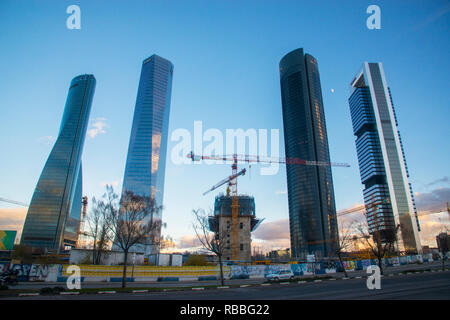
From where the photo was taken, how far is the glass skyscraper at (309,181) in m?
165

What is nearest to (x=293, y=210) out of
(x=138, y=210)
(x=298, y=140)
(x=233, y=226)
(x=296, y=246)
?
(x=296, y=246)

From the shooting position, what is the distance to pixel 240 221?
102 metres

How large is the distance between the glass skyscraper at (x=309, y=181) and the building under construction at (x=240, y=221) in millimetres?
73294

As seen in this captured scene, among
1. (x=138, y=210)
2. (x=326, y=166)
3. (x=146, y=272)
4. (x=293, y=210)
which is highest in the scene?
(x=326, y=166)

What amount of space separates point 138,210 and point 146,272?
1204 cm

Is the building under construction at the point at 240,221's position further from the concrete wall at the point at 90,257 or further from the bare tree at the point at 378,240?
the concrete wall at the point at 90,257

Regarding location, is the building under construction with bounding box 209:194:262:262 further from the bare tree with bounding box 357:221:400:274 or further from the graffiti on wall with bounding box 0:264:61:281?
the graffiti on wall with bounding box 0:264:61:281

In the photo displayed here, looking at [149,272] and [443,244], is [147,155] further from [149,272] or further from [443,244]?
[443,244]

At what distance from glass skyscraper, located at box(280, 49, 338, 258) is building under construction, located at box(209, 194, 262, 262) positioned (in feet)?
240

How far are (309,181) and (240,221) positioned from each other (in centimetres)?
8897

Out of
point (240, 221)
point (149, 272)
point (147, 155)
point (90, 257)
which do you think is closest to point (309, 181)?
point (240, 221)

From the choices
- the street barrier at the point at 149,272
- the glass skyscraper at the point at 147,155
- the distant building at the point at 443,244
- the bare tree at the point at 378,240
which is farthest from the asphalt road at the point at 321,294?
the glass skyscraper at the point at 147,155

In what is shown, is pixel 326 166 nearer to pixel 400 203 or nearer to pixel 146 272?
pixel 400 203
